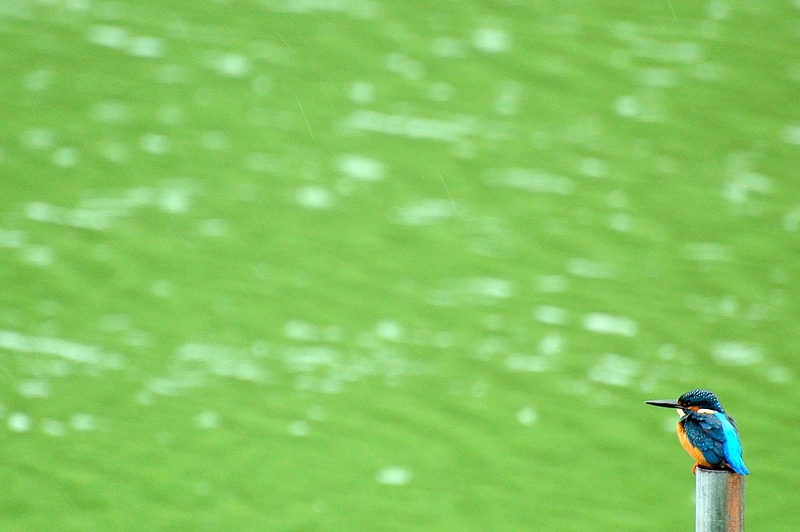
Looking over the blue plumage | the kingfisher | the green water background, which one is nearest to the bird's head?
the kingfisher

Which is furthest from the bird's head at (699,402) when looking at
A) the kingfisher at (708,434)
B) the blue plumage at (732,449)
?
the blue plumage at (732,449)

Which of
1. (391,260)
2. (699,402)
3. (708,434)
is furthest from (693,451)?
(391,260)

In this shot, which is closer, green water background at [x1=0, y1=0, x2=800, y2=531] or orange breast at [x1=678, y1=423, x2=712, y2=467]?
orange breast at [x1=678, y1=423, x2=712, y2=467]

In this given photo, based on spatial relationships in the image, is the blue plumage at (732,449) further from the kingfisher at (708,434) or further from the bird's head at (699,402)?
the bird's head at (699,402)

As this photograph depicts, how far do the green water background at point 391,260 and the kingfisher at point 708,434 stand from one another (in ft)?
8.35

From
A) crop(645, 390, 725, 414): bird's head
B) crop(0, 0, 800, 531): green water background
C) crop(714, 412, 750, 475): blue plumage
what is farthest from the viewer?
crop(0, 0, 800, 531): green water background

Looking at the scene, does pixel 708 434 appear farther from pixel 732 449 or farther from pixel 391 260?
pixel 391 260

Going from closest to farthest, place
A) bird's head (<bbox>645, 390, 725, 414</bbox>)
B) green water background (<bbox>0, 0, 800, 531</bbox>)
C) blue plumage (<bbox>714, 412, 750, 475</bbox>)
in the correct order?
blue plumage (<bbox>714, 412, 750, 475</bbox>) < bird's head (<bbox>645, 390, 725, 414</bbox>) < green water background (<bbox>0, 0, 800, 531</bbox>)

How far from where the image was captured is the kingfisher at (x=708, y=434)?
9.28 ft

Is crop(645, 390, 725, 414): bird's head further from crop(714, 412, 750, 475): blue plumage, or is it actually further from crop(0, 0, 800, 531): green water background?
crop(0, 0, 800, 531): green water background

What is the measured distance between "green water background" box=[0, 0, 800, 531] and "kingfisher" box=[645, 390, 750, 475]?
2.54 m

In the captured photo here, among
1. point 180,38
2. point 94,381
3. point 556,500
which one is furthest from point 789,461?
point 180,38

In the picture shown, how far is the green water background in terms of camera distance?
5.89m

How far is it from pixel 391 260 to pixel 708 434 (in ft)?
16.8
